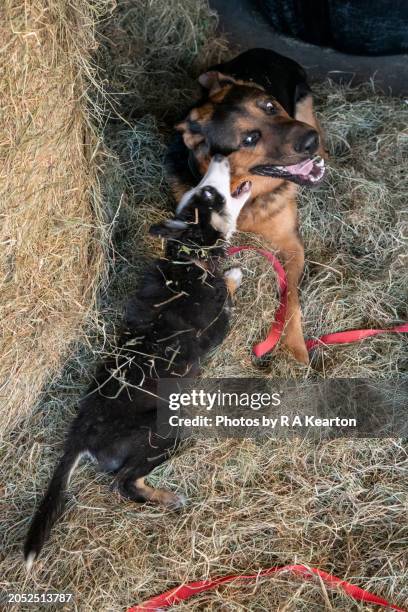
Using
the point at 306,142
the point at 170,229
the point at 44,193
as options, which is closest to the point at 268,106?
the point at 306,142

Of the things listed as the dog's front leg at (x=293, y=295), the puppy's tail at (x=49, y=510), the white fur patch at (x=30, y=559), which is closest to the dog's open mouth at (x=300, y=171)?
the dog's front leg at (x=293, y=295)

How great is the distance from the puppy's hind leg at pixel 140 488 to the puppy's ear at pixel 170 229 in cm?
138

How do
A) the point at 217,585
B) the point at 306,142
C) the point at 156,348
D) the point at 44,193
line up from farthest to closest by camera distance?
1. the point at 306,142
2. the point at 156,348
3. the point at 217,585
4. the point at 44,193

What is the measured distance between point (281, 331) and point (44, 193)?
74.5 inches

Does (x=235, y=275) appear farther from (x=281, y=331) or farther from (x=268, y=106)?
Result: (x=268, y=106)

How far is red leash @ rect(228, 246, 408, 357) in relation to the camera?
14.4ft

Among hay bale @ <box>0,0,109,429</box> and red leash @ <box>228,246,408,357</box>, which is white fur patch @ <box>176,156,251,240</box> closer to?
red leash @ <box>228,246,408,357</box>

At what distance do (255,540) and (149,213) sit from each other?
244 centimetres

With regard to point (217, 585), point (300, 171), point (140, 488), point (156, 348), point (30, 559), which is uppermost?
point (300, 171)

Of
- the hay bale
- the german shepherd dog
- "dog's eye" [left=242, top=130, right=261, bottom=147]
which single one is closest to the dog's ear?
the german shepherd dog

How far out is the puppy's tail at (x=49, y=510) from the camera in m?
3.54

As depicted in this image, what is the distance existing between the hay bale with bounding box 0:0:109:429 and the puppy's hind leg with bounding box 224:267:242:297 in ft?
3.09

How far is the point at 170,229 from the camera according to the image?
12.7 ft

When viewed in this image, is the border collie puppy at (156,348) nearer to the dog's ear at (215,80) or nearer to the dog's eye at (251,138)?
the dog's eye at (251,138)
